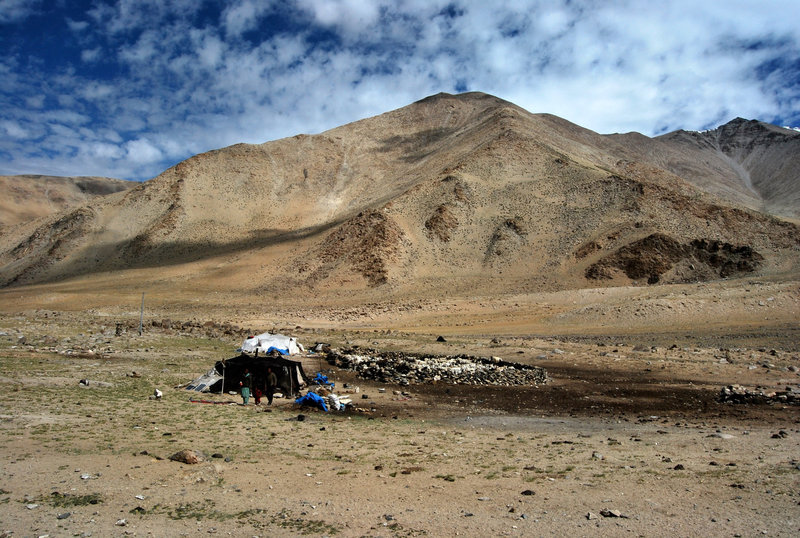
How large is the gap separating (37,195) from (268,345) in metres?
195

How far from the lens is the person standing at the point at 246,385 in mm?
13836

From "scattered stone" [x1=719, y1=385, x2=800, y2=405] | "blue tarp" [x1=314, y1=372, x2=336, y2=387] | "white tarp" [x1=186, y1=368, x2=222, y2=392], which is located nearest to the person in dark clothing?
"white tarp" [x1=186, y1=368, x2=222, y2=392]

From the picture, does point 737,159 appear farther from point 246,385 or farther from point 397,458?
point 397,458

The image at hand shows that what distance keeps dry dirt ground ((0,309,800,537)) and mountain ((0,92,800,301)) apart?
35822mm

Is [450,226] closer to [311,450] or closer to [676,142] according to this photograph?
[311,450]

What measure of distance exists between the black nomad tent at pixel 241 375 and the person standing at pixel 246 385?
0.11m

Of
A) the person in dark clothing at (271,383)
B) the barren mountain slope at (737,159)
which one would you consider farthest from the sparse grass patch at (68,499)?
the barren mountain slope at (737,159)

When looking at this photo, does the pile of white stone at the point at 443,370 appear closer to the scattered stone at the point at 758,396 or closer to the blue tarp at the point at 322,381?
the blue tarp at the point at 322,381

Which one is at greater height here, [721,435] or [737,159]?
[737,159]

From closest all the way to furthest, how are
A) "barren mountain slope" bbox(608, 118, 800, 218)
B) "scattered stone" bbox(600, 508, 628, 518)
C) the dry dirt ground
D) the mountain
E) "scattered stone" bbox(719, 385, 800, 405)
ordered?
the dry dirt ground, "scattered stone" bbox(600, 508, 628, 518), "scattered stone" bbox(719, 385, 800, 405), the mountain, "barren mountain slope" bbox(608, 118, 800, 218)

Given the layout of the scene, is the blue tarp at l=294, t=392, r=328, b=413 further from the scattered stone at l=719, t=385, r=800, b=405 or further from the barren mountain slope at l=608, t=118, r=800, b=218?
the barren mountain slope at l=608, t=118, r=800, b=218

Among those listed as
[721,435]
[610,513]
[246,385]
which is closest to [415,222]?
[246,385]

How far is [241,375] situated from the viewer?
1503cm

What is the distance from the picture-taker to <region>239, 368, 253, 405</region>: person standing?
13.8 m
